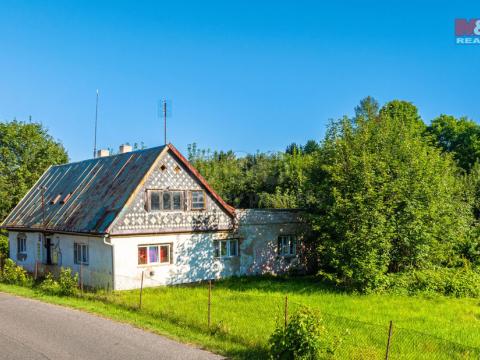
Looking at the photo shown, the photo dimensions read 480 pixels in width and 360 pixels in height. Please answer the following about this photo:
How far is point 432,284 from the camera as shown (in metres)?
22.7

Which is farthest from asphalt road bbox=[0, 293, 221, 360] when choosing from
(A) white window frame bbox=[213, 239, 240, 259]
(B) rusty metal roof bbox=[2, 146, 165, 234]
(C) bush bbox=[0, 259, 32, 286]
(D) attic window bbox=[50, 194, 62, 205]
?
(D) attic window bbox=[50, 194, 62, 205]

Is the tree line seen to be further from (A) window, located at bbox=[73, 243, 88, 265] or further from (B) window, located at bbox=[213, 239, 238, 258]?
(A) window, located at bbox=[73, 243, 88, 265]

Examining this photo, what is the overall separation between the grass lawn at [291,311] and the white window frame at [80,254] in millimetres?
2829

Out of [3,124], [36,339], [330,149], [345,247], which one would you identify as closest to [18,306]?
[36,339]

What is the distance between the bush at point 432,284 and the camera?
73.4 feet

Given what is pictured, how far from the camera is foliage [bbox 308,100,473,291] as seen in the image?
22.3 metres

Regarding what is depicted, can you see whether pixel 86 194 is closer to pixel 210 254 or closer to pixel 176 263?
pixel 176 263

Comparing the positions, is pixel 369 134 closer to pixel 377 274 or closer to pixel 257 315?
pixel 377 274

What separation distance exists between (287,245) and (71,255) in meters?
12.5

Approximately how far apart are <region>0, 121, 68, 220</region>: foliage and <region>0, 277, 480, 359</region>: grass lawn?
802 inches

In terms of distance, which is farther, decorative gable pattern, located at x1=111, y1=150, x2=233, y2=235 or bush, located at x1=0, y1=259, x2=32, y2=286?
bush, located at x1=0, y1=259, x2=32, y2=286

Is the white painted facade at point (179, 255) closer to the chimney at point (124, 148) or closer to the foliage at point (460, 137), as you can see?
the chimney at point (124, 148)

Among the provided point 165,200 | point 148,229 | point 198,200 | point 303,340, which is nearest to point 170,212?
point 165,200

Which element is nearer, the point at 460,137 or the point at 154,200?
the point at 154,200
